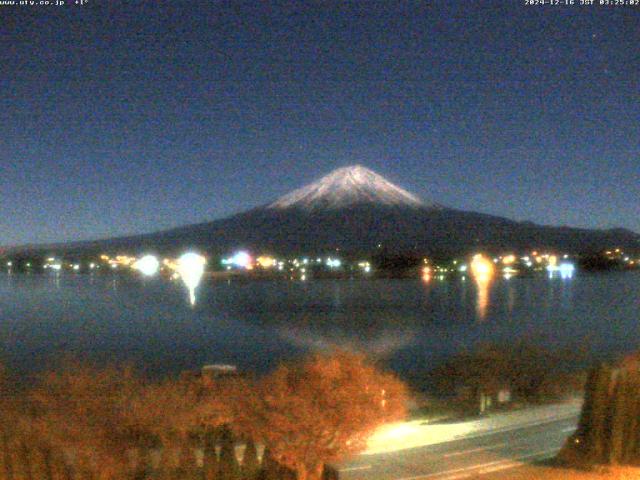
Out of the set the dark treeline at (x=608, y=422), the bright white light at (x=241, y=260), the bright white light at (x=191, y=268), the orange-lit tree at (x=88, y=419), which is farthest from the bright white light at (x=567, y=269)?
the orange-lit tree at (x=88, y=419)

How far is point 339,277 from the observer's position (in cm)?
5609

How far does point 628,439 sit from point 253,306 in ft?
106

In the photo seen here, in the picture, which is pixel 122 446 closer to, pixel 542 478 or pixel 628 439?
pixel 542 478

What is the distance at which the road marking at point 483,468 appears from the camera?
30.3 ft

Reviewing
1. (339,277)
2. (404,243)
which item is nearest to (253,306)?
(339,277)

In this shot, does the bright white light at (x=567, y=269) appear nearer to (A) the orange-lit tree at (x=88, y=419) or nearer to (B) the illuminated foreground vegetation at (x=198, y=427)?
(B) the illuminated foreground vegetation at (x=198, y=427)

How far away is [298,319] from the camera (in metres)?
35.4

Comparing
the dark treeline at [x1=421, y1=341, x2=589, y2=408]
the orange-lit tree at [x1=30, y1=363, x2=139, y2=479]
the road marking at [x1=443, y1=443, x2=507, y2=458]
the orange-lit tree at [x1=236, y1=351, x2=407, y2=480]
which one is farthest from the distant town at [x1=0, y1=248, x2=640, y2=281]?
the orange-lit tree at [x1=236, y1=351, x2=407, y2=480]

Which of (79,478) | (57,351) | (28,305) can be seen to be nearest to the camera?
(79,478)

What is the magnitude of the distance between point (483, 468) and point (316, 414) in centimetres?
279

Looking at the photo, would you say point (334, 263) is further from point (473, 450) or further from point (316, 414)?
point (316, 414)

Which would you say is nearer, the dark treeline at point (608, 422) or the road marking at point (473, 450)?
the dark treeline at point (608, 422)

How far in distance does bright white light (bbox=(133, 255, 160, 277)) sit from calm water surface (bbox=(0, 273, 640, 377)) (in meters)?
1.19

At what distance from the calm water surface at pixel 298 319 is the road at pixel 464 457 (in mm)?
10214
